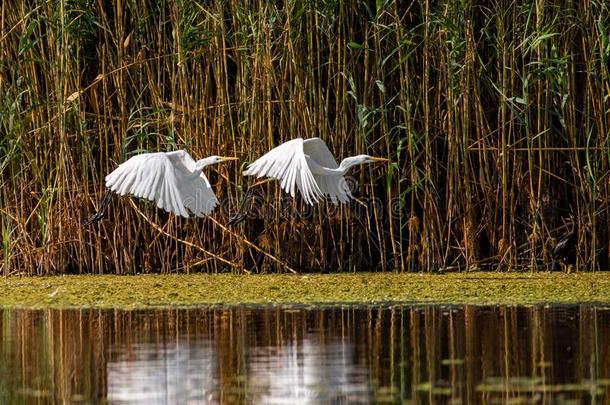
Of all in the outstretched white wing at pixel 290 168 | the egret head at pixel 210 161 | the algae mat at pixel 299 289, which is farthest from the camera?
the egret head at pixel 210 161

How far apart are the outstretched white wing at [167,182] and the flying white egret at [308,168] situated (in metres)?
0.35

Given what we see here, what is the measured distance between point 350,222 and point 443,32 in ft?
5.03

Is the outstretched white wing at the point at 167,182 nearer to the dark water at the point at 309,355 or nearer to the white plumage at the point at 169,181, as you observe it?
the white plumage at the point at 169,181

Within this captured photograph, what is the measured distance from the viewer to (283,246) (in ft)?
29.5

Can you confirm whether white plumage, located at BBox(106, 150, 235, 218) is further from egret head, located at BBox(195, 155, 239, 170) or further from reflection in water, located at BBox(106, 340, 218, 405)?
reflection in water, located at BBox(106, 340, 218, 405)

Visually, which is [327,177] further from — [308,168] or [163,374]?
[163,374]

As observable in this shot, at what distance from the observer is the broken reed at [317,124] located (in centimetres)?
862

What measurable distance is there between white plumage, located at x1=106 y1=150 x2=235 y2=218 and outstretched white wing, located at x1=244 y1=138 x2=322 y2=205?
0.34 metres

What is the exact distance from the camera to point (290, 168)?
26.2 feet

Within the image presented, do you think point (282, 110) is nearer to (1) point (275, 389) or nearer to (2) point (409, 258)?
(2) point (409, 258)

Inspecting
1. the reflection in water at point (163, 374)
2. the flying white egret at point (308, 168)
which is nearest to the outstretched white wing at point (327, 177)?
the flying white egret at point (308, 168)

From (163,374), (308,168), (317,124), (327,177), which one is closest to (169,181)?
(308,168)

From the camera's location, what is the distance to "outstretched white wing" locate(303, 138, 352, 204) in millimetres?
8324

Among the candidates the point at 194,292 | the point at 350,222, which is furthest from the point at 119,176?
the point at 350,222
